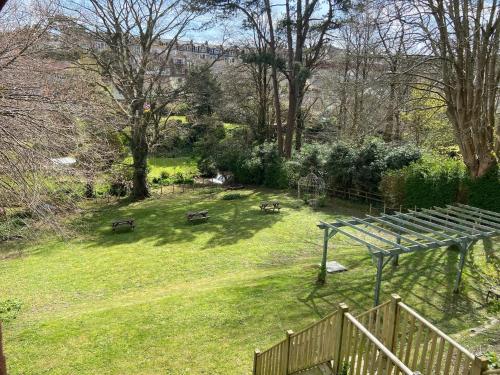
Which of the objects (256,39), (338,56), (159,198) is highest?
(256,39)

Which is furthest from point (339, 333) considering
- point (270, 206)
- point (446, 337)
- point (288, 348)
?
point (270, 206)

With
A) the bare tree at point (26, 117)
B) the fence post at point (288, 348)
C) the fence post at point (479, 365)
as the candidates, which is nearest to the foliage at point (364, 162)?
the fence post at point (288, 348)

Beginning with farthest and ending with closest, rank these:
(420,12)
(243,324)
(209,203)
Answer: (209,203) → (420,12) → (243,324)

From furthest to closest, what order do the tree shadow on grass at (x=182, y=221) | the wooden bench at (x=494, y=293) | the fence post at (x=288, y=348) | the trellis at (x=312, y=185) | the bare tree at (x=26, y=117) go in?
the trellis at (x=312, y=185) → the tree shadow on grass at (x=182, y=221) → the wooden bench at (x=494, y=293) → the bare tree at (x=26, y=117) → the fence post at (x=288, y=348)

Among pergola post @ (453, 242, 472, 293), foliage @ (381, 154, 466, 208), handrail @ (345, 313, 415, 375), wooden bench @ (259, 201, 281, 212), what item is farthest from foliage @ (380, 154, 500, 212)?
handrail @ (345, 313, 415, 375)

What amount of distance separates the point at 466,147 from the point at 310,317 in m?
9.59

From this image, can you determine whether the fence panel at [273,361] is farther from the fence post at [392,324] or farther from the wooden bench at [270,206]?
the wooden bench at [270,206]

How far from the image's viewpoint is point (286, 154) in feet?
87.2

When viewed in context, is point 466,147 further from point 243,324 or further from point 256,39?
point 256,39

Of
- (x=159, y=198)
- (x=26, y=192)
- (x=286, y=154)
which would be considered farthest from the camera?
(x=286, y=154)

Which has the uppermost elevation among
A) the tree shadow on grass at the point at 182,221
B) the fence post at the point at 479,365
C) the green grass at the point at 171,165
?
the fence post at the point at 479,365

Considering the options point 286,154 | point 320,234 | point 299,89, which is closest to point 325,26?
point 299,89

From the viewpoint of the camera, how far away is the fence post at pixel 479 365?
3.36 m

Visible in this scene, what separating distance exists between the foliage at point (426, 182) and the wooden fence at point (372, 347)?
491 inches
